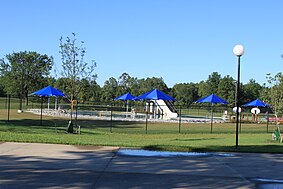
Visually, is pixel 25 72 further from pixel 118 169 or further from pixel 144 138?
pixel 118 169

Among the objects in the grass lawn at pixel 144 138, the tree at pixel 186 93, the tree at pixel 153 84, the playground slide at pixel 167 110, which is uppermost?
the tree at pixel 153 84

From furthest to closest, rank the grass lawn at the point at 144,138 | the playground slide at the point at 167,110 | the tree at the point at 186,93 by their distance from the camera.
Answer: the tree at the point at 186,93, the playground slide at the point at 167,110, the grass lawn at the point at 144,138

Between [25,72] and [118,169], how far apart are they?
8781 cm

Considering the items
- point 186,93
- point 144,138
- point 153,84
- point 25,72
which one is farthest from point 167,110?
point 153,84

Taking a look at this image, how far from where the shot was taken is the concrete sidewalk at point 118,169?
703cm

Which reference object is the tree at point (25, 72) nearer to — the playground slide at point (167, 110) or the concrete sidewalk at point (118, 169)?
the playground slide at point (167, 110)

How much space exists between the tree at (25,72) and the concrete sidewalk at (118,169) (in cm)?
7800

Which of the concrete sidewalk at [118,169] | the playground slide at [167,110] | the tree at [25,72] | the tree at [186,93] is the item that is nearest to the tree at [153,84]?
the tree at [186,93]

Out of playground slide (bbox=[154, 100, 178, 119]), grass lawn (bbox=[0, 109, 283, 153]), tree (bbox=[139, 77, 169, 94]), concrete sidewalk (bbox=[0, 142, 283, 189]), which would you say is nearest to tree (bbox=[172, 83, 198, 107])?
tree (bbox=[139, 77, 169, 94])

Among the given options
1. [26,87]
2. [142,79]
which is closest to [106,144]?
[26,87]

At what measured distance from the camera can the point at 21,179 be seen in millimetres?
7047

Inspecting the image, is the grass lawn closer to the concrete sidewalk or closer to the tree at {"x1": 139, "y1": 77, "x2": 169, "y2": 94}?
the concrete sidewalk

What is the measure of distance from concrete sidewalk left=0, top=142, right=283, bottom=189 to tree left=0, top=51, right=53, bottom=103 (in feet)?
256

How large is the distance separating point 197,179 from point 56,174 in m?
2.87
